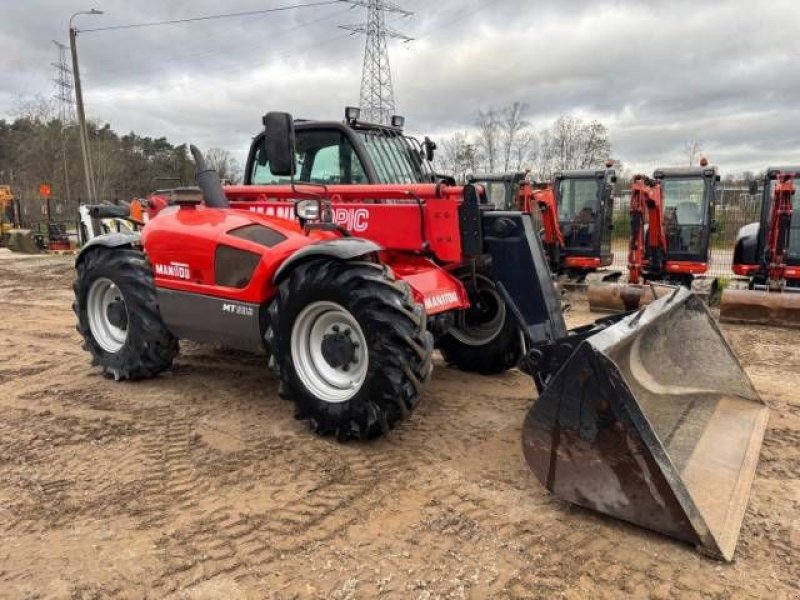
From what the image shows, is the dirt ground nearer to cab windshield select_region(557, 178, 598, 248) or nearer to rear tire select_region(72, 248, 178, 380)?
rear tire select_region(72, 248, 178, 380)

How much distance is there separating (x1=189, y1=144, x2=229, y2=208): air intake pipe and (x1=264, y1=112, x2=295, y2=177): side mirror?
123 centimetres

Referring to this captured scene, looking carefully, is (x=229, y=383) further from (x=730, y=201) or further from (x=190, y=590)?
(x=730, y=201)

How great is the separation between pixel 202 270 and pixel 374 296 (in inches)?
Answer: 64.8

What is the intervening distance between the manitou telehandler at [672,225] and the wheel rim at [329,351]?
26.8ft

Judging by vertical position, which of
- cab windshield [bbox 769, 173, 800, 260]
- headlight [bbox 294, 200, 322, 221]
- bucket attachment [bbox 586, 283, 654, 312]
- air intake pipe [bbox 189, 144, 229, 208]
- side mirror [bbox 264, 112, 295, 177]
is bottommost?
bucket attachment [bbox 586, 283, 654, 312]

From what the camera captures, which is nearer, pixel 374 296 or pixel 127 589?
pixel 127 589

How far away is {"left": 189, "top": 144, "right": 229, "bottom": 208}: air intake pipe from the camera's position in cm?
520

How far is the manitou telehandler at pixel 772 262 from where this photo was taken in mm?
8555

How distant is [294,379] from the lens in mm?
4160

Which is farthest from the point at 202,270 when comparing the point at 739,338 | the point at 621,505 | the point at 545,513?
the point at 739,338

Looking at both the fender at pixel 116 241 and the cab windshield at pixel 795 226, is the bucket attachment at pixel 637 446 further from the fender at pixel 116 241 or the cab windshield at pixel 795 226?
the cab windshield at pixel 795 226

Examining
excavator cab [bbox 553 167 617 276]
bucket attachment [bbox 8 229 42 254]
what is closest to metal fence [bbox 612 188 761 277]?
excavator cab [bbox 553 167 617 276]

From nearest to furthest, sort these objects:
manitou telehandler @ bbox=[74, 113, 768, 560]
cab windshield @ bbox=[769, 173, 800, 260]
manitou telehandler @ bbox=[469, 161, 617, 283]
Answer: manitou telehandler @ bbox=[74, 113, 768, 560]
cab windshield @ bbox=[769, 173, 800, 260]
manitou telehandler @ bbox=[469, 161, 617, 283]

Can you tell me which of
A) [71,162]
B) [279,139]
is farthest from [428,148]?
[71,162]
